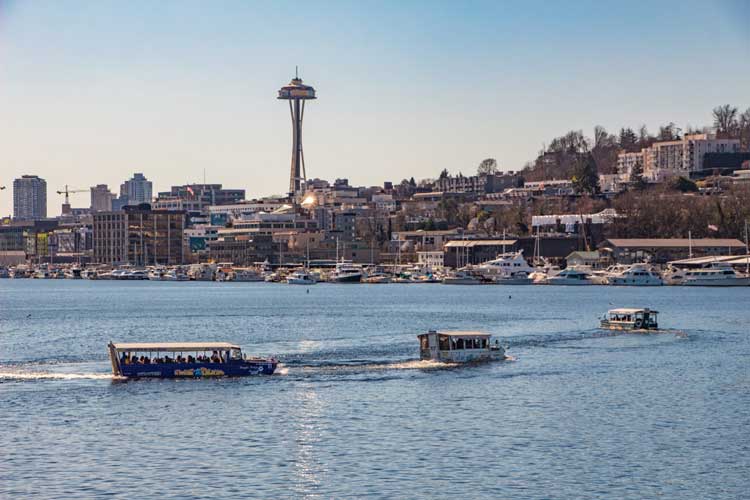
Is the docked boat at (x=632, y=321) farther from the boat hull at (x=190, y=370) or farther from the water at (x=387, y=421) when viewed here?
the boat hull at (x=190, y=370)

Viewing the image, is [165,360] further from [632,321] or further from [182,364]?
[632,321]

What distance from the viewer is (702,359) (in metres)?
75.9

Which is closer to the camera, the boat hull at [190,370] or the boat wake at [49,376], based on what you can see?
the boat wake at [49,376]

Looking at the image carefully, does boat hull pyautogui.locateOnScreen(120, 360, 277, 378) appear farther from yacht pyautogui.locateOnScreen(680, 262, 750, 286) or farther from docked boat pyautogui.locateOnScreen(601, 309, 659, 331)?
yacht pyautogui.locateOnScreen(680, 262, 750, 286)

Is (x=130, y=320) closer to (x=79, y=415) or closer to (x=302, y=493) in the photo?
(x=79, y=415)

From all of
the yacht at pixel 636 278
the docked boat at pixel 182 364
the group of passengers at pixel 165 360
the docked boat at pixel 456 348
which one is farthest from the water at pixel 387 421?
the yacht at pixel 636 278

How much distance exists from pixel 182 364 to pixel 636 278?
456ft

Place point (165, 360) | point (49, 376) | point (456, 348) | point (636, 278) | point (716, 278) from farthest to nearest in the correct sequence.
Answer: point (636, 278) → point (716, 278) → point (456, 348) → point (165, 360) → point (49, 376)

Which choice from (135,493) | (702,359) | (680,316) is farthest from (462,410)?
(680,316)

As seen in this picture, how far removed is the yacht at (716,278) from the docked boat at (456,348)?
122 m

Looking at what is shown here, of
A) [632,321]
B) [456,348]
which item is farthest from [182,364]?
[632,321]

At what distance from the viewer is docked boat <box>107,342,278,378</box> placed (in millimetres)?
65500

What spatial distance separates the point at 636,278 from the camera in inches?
7721

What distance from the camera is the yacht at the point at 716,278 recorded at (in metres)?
189
